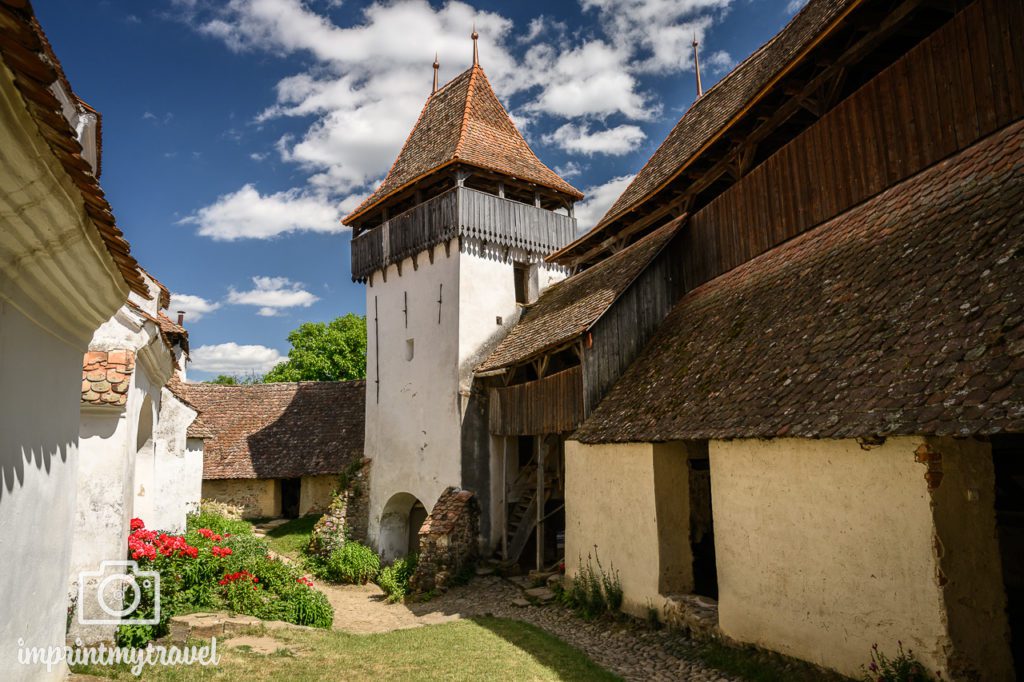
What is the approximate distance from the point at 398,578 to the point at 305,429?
9.80m

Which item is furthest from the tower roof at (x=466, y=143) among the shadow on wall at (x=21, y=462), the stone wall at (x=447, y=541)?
the shadow on wall at (x=21, y=462)

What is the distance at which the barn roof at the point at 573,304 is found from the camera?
12695 millimetres

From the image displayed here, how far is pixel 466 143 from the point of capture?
1794cm

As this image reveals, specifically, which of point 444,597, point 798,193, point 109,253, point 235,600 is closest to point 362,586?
point 444,597

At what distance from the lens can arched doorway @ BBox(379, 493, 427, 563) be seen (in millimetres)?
18688

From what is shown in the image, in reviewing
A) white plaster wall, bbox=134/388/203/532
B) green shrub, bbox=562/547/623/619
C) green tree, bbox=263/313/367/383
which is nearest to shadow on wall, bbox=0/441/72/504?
green shrub, bbox=562/547/623/619

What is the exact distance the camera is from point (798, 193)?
33.0 feet

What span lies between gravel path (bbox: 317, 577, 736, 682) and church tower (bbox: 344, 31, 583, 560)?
279 cm

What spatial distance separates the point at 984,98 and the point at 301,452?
70.7ft

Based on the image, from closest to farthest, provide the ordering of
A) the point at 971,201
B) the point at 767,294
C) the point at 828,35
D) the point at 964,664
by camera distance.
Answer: the point at 964,664 → the point at 971,201 → the point at 828,35 → the point at 767,294

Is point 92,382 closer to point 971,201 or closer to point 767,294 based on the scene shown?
point 767,294

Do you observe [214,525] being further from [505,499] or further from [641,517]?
[641,517]

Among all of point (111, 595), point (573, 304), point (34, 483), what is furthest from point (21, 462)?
point (573, 304)

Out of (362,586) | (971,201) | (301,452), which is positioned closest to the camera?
(971,201)
